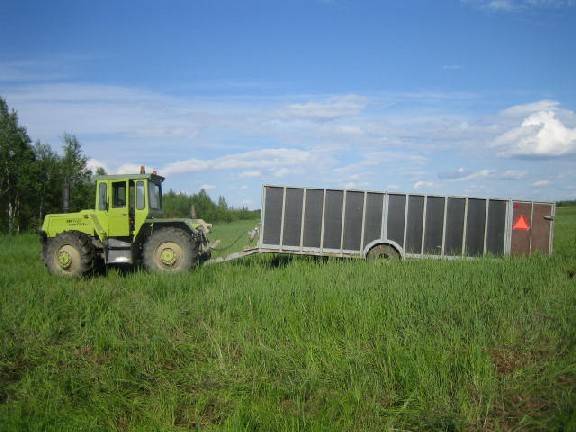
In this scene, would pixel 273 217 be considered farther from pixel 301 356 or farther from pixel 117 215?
pixel 301 356

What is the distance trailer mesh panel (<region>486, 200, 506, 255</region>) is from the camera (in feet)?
40.2

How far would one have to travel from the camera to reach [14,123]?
135 feet

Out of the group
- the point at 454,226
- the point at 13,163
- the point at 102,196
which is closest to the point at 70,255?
the point at 102,196

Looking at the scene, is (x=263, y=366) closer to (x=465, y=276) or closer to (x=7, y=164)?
(x=465, y=276)

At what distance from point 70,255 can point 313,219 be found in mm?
5769

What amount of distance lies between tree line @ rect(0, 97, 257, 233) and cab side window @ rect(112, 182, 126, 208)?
88.1 feet

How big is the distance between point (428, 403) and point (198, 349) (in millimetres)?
2863

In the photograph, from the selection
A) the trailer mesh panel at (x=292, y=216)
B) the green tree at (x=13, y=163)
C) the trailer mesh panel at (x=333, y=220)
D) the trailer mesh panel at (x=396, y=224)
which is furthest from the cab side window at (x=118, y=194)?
the green tree at (x=13, y=163)

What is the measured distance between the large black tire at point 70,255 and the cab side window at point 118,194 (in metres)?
1.04

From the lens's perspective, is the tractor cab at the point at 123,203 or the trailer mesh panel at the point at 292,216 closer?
the tractor cab at the point at 123,203

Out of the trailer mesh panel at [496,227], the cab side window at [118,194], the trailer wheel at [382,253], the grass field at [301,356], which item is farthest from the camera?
the trailer mesh panel at [496,227]

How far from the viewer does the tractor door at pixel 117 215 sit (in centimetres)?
1148

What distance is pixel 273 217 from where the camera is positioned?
12.1 metres

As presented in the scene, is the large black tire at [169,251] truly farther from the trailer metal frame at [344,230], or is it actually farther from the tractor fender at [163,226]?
the trailer metal frame at [344,230]
